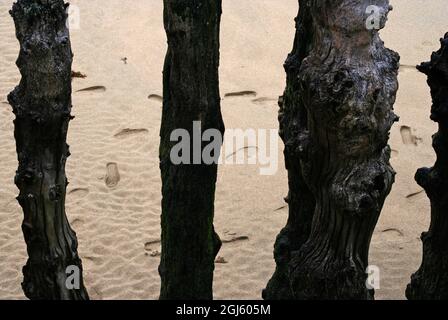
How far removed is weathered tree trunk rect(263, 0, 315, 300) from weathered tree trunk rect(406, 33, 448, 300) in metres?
0.58

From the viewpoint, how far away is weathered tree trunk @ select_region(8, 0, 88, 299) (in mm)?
4258

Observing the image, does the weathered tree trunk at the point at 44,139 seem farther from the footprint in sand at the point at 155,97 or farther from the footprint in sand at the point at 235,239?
the footprint in sand at the point at 155,97

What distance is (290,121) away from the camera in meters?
4.45

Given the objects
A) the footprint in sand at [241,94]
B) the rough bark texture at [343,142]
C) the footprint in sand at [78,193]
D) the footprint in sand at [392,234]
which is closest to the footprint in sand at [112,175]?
the footprint in sand at [78,193]

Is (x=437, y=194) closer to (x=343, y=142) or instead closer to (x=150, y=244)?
(x=343, y=142)

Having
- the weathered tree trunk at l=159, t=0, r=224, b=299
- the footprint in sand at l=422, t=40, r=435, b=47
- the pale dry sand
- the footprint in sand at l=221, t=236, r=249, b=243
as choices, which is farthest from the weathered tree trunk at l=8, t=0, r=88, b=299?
the footprint in sand at l=422, t=40, r=435, b=47

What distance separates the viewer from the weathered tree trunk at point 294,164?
441cm

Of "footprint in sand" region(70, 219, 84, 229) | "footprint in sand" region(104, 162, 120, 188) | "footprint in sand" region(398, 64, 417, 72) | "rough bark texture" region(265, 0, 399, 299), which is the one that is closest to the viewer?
"rough bark texture" region(265, 0, 399, 299)

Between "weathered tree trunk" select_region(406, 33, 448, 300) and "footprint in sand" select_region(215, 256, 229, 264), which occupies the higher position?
"weathered tree trunk" select_region(406, 33, 448, 300)

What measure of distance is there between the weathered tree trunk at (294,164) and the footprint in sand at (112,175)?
10.6 feet

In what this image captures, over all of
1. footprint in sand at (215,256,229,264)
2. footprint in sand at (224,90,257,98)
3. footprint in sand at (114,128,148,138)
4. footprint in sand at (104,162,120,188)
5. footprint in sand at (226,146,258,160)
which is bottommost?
footprint in sand at (215,256,229,264)

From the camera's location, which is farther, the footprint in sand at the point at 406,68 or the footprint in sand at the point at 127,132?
the footprint in sand at the point at 406,68

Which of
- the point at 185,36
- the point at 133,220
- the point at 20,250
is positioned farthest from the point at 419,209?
the point at 185,36

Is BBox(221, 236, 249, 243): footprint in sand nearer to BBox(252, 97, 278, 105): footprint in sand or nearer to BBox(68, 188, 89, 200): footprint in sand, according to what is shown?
BBox(68, 188, 89, 200): footprint in sand
